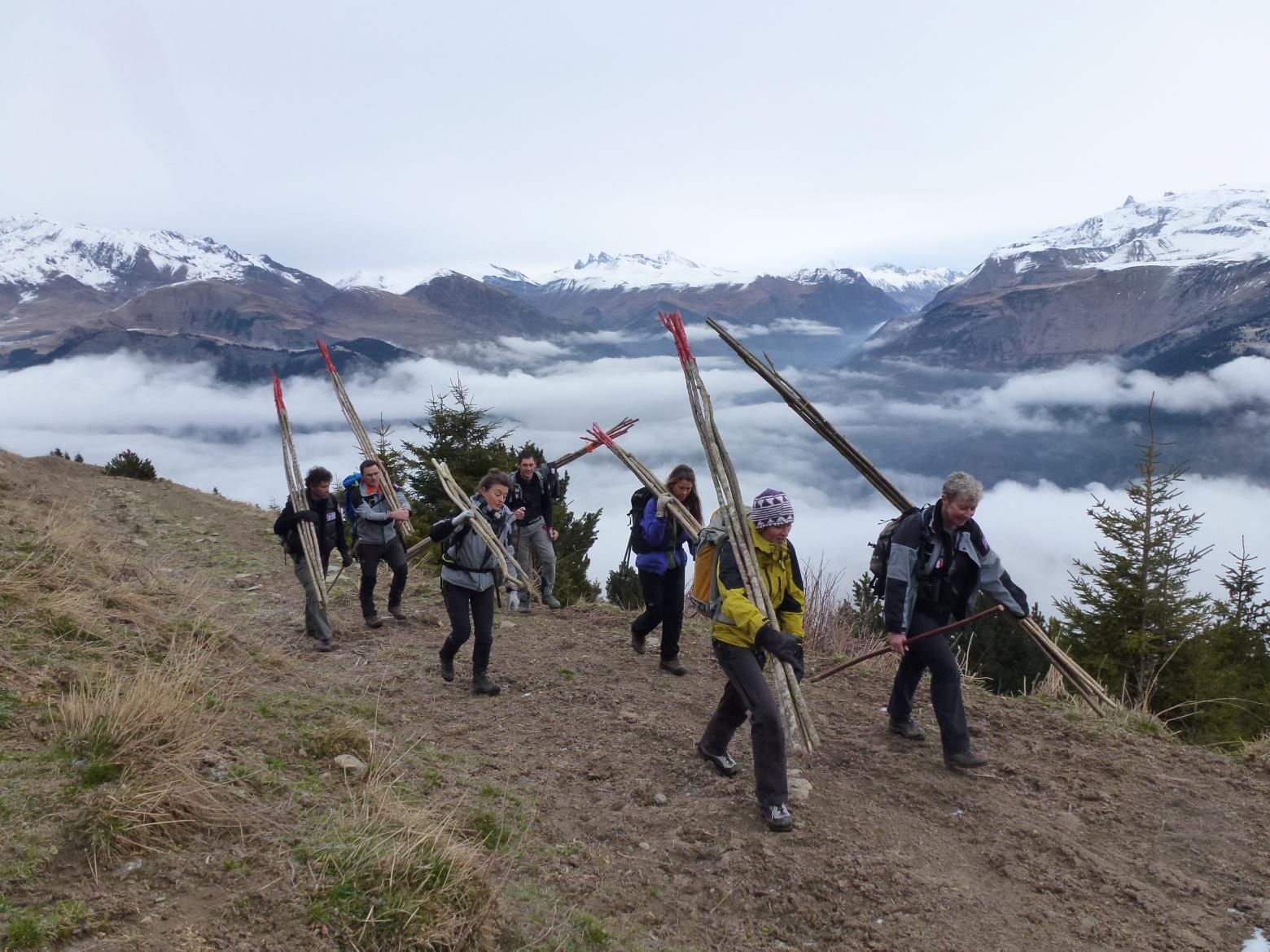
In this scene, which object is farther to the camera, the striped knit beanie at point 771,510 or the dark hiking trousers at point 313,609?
the dark hiking trousers at point 313,609

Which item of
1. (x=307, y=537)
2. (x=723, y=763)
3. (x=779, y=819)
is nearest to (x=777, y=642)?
(x=779, y=819)

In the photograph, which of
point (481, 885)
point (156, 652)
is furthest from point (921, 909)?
point (156, 652)

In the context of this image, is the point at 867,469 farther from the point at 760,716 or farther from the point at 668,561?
the point at 760,716

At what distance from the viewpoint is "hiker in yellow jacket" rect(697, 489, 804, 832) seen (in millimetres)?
4426

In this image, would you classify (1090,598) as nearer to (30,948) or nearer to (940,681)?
(940,681)

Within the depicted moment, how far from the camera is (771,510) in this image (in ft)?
15.2

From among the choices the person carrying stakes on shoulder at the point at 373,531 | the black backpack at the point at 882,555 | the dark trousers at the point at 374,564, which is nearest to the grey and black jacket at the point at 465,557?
the person carrying stakes on shoulder at the point at 373,531

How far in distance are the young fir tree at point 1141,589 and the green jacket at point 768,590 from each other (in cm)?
1262

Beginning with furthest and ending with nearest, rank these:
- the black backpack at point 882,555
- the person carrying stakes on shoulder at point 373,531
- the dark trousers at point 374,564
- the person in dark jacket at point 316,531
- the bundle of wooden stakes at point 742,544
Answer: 1. the dark trousers at point 374,564
2. the person carrying stakes on shoulder at point 373,531
3. the person in dark jacket at point 316,531
4. the black backpack at point 882,555
5. the bundle of wooden stakes at point 742,544

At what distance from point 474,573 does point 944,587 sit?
146 inches

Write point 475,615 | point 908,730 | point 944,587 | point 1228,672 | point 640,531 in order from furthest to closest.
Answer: point 1228,672, point 640,531, point 475,615, point 908,730, point 944,587

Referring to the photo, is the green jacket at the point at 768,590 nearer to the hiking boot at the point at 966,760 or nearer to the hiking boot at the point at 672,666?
the hiking boot at the point at 966,760

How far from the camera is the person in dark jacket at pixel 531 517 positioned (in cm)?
977

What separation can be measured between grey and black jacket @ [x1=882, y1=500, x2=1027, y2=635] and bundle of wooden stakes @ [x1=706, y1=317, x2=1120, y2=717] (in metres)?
1.15
